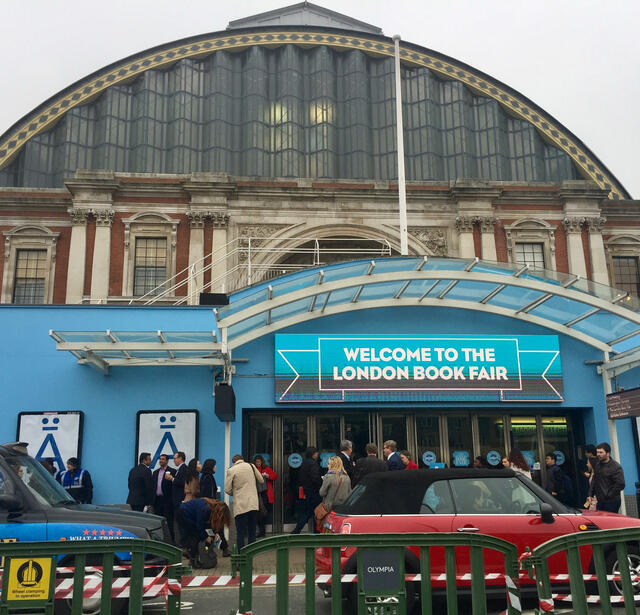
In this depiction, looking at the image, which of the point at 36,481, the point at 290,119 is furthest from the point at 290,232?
the point at 36,481

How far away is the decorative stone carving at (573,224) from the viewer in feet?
102

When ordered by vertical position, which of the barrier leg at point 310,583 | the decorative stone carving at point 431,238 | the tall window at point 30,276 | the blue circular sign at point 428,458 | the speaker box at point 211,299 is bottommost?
the barrier leg at point 310,583

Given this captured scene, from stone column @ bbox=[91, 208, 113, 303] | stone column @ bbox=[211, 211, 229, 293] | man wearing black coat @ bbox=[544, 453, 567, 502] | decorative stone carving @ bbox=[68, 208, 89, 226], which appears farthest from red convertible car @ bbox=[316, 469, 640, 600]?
decorative stone carving @ bbox=[68, 208, 89, 226]

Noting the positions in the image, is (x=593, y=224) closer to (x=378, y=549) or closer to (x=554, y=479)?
(x=554, y=479)

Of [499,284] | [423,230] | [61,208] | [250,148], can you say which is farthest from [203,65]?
[499,284]

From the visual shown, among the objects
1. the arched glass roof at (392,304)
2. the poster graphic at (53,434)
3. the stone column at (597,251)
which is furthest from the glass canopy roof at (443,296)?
the stone column at (597,251)

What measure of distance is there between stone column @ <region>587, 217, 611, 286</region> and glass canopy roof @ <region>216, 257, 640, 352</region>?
608 inches

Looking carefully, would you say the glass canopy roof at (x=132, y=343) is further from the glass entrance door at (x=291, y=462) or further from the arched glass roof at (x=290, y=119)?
the arched glass roof at (x=290, y=119)

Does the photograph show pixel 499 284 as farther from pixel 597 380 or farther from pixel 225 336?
pixel 225 336

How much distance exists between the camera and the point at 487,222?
3053 centimetres

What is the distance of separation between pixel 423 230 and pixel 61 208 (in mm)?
16319

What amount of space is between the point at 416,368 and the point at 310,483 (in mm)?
3570

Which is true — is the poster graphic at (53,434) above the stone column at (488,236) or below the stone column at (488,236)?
below

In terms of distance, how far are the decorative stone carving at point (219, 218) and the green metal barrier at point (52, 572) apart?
24.6 metres
